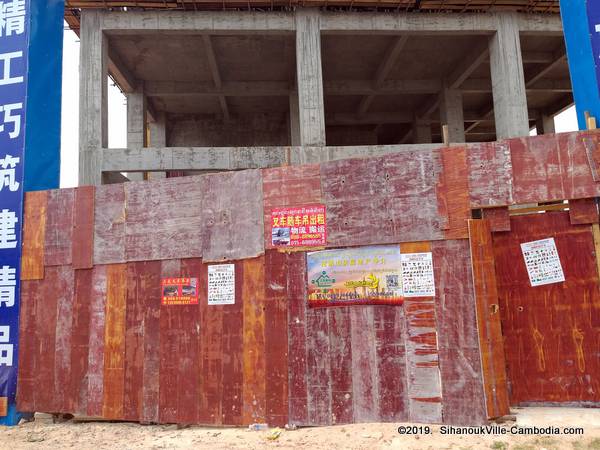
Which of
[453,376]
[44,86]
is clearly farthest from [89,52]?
[453,376]

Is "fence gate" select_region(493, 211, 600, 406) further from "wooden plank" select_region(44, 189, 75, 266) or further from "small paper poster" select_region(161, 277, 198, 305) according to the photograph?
"wooden plank" select_region(44, 189, 75, 266)

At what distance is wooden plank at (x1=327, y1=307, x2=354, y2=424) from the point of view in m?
5.78

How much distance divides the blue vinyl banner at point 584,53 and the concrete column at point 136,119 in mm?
14878

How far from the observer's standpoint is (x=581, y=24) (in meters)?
7.29

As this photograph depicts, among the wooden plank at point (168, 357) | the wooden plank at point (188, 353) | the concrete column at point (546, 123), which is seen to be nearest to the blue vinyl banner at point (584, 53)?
the wooden plank at point (188, 353)

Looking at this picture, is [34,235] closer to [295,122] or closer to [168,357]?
[168,357]

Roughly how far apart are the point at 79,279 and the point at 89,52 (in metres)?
10.1

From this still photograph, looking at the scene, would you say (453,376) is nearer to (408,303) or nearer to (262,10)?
(408,303)

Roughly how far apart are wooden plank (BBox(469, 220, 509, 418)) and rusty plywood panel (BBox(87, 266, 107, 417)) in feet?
17.1

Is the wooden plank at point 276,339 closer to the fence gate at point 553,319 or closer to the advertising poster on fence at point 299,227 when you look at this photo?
the advertising poster on fence at point 299,227

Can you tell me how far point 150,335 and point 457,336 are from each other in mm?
4179

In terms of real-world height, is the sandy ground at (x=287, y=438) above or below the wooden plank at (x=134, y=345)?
below

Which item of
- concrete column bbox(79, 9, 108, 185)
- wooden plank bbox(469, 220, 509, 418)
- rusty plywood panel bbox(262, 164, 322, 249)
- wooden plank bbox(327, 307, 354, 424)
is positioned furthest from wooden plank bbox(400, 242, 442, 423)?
concrete column bbox(79, 9, 108, 185)

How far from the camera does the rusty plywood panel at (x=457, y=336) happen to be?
5328 millimetres
